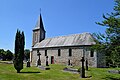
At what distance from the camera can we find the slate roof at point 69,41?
132 feet

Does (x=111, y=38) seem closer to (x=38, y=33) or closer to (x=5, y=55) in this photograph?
(x=38, y=33)

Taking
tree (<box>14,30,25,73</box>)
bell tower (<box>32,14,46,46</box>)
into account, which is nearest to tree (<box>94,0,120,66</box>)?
tree (<box>14,30,25,73</box>)

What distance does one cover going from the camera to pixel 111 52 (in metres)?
21.1

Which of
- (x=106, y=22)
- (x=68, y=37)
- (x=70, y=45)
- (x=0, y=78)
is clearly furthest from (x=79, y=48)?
(x=0, y=78)

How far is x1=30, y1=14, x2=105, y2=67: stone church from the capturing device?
38.9m

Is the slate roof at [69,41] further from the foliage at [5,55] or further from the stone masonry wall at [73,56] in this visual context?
the foliage at [5,55]

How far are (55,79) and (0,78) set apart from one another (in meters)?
5.49

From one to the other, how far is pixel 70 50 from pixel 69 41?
7.31ft

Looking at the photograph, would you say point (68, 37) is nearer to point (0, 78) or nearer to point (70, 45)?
point (70, 45)

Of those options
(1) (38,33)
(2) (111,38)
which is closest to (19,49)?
(2) (111,38)

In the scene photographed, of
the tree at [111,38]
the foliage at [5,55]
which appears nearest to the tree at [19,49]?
the tree at [111,38]

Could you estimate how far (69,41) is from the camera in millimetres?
43750

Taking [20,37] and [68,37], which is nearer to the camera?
[20,37]

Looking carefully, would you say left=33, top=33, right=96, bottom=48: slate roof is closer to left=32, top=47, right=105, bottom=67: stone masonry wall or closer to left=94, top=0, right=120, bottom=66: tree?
left=32, top=47, right=105, bottom=67: stone masonry wall
